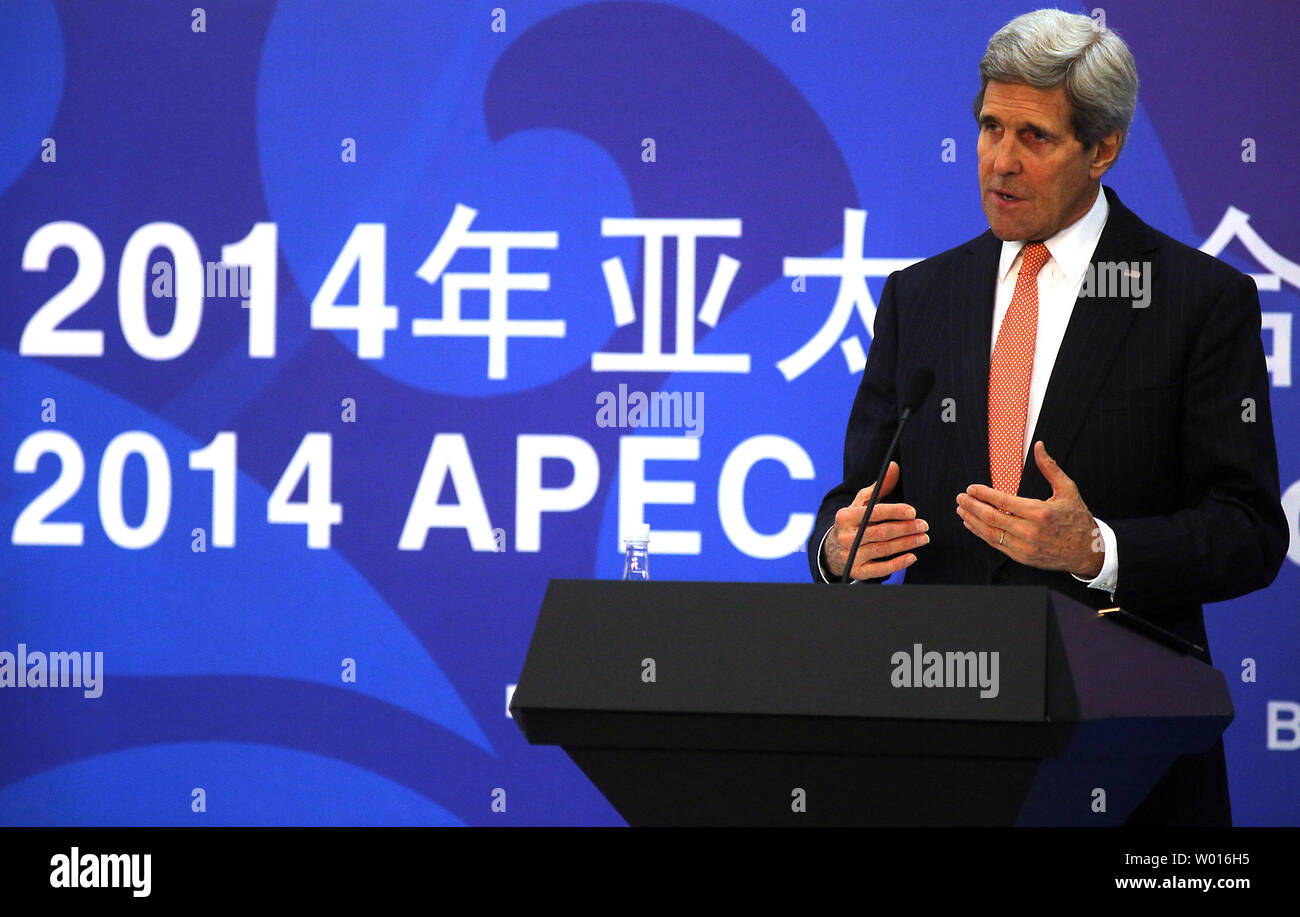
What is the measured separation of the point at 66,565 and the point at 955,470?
254 centimetres

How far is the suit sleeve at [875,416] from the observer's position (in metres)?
1.80

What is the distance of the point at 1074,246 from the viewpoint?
1804 millimetres

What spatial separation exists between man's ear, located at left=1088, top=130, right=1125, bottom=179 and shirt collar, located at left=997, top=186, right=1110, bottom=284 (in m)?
0.04

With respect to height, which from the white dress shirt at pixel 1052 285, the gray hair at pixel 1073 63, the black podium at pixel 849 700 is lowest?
the black podium at pixel 849 700

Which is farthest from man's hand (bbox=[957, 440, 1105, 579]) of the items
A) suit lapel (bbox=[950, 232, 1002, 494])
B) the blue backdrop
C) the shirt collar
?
the blue backdrop

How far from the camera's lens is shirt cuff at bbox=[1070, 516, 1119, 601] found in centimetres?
146

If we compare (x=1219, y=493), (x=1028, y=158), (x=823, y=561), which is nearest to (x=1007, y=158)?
(x=1028, y=158)

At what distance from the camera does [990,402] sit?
174 centimetres

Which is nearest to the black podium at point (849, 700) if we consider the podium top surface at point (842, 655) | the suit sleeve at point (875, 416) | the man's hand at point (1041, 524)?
the podium top surface at point (842, 655)

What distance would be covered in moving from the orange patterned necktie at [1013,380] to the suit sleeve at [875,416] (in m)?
0.16

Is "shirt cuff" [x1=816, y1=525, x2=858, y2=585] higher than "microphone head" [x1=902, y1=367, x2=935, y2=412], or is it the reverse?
"microphone head" [x1=902, y1=367, x2=935, y2=412]

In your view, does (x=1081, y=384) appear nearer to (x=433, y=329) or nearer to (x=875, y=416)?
(x=875, y=416)

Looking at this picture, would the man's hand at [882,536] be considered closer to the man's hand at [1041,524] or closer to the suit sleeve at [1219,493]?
the man's hand at [1041,524]

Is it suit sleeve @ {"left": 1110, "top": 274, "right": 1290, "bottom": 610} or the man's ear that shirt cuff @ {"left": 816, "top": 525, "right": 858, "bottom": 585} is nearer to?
suit sleeve @ {"left": 1110, "top": 274, "right": 1290, "bottom": 610}
